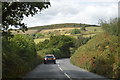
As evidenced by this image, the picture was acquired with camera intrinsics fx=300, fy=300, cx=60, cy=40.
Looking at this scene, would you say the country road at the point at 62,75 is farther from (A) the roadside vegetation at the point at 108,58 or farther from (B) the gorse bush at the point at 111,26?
(B) the gorse bush at the point at 111,26

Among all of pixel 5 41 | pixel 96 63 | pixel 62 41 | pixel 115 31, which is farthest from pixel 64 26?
pixel 5 41

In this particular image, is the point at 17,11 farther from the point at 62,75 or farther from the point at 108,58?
the point at 108,58

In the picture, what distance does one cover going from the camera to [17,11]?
20.3m

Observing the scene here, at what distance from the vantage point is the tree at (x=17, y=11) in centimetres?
1920

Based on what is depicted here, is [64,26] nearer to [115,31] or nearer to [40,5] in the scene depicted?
[115,31]

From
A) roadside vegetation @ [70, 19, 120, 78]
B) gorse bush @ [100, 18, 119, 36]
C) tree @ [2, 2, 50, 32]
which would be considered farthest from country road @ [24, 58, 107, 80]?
gorse bush @ [100, 18, 119, 36]

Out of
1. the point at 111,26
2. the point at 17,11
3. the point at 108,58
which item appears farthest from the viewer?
the point at 111,26

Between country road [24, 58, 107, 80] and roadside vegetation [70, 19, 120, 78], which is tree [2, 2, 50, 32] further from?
roadside vegetation [70, 19, 120, 78]

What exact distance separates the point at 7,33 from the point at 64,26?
110235mm

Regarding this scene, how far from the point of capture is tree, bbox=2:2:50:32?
19.2 m

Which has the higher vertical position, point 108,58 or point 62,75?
point 108,58

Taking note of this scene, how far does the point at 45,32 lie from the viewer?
12975 centimetres

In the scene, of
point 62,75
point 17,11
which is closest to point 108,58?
point 62,75

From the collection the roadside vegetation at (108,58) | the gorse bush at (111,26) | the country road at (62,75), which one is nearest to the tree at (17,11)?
the country road at (62,75)
